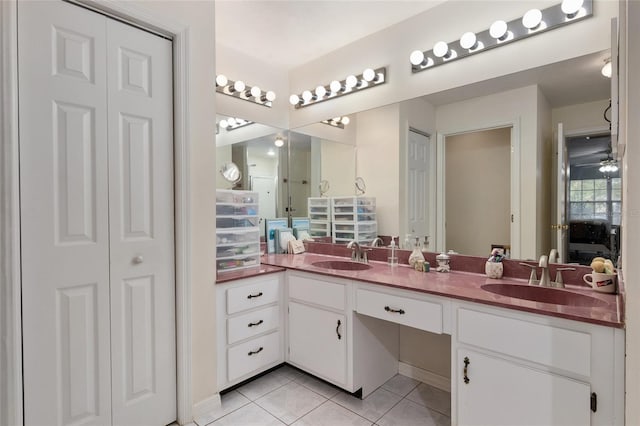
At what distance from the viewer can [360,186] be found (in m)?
2.63

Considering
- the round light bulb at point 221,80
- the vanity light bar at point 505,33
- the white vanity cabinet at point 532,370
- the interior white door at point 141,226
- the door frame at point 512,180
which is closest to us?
the white vanity cabinet at point 532,370

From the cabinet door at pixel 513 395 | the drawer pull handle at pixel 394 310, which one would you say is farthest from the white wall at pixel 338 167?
the cabinet door at pixel 513 395

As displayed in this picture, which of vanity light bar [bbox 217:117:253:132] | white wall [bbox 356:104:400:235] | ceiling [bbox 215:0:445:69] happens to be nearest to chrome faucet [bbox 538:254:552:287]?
white wall [bbox 356:104:400:235]

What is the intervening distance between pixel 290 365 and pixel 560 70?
2477 mm

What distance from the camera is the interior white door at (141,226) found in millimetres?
1560

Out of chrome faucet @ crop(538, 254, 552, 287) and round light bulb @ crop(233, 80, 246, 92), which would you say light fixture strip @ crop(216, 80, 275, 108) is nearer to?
round light bulb @ crop(233, 80, 246, 92)

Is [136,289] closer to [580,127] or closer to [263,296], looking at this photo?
[263,296]

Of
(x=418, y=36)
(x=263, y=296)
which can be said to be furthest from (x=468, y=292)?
(x=418, y=36)

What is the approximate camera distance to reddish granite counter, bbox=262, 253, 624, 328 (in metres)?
1.22

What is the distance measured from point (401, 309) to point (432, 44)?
1773mm

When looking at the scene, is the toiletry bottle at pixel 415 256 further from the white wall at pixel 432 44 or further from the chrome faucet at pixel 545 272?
the white wall at pixel 432 44

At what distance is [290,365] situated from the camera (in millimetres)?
2342

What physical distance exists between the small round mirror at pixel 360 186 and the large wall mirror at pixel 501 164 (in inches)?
1.8

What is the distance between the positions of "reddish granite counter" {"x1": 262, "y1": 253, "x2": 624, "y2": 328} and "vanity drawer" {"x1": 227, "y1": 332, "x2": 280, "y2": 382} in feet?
1.69
